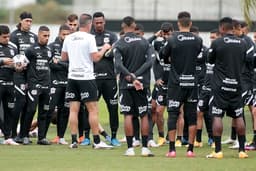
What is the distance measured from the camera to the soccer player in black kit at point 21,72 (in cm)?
1888

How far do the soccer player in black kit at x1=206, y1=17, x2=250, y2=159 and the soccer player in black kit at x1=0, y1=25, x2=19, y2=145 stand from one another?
14.5 ft

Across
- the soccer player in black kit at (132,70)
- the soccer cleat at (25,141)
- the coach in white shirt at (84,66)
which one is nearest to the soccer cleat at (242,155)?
the soccer player in black kit at (132,70)

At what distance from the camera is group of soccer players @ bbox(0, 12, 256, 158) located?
16188 mm

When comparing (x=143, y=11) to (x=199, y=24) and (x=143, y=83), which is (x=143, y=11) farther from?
(x=143, y=83)

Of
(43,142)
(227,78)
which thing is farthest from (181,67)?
(43,142)

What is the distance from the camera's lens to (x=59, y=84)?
1920 cm

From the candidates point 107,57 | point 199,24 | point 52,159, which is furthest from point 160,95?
point 199,24

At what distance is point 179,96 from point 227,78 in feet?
2.89

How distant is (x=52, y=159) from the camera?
51.0 feet

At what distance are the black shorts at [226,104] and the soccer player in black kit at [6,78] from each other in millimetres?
4420

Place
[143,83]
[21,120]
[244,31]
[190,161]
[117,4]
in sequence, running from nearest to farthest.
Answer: [190,161], [143,83], [244,31], [21,120], [117,4]

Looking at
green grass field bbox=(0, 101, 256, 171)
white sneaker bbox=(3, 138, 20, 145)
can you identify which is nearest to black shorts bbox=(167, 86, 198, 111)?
green grass field bbox=(0, 101, 256, 171)

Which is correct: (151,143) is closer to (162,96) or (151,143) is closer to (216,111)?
(162,96)

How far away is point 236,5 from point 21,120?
29741 millimetres
